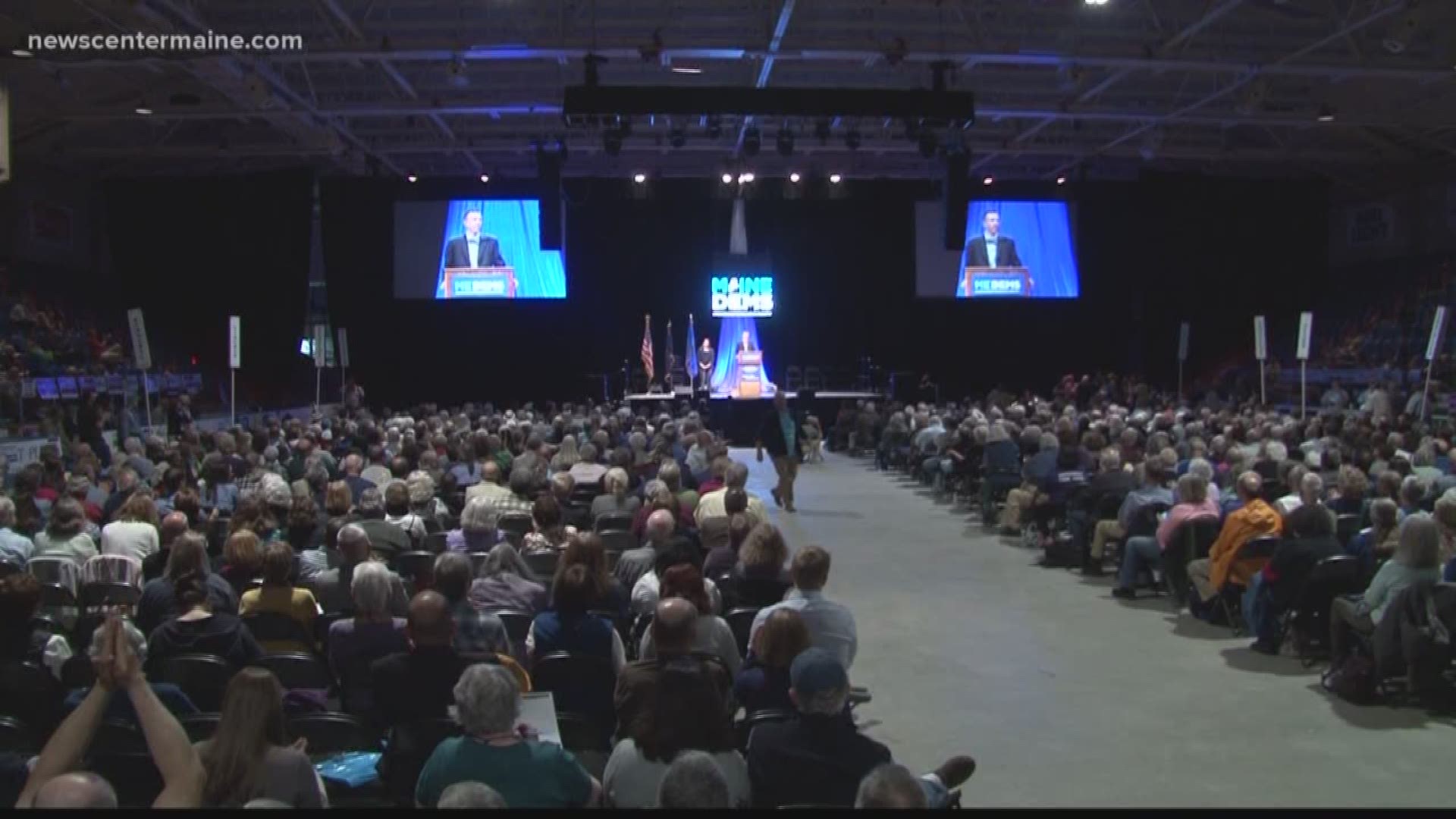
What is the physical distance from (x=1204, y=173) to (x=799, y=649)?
24392mm

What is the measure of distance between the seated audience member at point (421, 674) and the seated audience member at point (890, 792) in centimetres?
200

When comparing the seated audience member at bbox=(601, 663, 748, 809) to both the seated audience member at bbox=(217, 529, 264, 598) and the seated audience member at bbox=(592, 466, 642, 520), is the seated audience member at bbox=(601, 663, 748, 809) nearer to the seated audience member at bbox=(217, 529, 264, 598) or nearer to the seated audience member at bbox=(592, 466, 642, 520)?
the seated audience member at bbox=(217, 529, 264, 598)

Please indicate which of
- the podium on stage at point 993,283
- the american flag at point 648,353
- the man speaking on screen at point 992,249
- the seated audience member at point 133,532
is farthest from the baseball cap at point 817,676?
the man speaking on screen at point 992,249

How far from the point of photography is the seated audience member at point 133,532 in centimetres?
690

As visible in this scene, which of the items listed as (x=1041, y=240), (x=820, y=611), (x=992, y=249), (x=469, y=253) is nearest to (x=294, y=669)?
(x=820, y=611)

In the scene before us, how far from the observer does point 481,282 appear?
941 inches

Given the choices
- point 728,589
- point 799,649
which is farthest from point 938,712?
point 799,649

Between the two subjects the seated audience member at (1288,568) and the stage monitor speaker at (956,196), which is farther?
the stage monitor speaker at (956,196)

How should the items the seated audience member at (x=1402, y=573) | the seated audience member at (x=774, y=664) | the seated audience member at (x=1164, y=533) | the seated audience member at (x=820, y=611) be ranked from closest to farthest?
1. the seated audience member at (x=774, y=664)
2. the seated audience member at (x=820, y=611)
3. the seated audience member at (x=1402, y=573)
4. the seated audience member at (x=1164, y=533)

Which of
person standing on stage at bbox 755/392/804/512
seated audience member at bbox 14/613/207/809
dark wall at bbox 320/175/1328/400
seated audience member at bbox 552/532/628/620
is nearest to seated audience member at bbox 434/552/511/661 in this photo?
seated audience member at bbox 552/532/628/620

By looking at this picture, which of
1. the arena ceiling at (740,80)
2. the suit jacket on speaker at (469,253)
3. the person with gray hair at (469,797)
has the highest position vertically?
the arena ceiling at (740,80)

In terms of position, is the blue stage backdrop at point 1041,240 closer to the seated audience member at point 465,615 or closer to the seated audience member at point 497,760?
the seated audience member at point 465,615

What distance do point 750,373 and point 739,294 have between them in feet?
6.63

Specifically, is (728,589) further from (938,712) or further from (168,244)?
(168,244)
